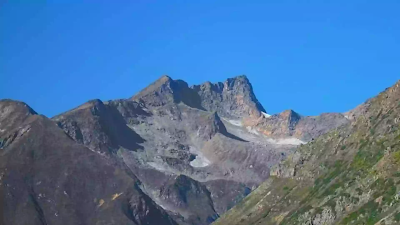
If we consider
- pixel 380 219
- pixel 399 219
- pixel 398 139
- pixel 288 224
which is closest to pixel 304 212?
pixel 288 224

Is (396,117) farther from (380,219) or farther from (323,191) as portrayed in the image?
(380,219)

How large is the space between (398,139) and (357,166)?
16.0 metres

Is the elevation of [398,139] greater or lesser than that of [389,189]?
greater

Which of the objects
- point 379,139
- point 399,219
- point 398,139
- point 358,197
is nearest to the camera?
point 399,219

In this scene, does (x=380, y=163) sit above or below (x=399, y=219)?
above

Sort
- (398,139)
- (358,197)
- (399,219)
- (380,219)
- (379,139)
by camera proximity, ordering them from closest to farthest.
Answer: (399,219), (380,219), (358,197), (398,139), (379,139)

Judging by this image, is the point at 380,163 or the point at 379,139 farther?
the point at 379,139

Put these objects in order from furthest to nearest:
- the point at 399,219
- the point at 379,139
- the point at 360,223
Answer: the point at 379,139 < the point at 360,223 < the point at 399,219

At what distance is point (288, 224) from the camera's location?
628 ft

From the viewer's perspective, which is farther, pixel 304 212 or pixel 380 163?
pixel 304 212

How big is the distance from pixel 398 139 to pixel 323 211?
90.2ft

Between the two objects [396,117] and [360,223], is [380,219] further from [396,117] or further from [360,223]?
[396,117]

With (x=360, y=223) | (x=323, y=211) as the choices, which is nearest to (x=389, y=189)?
(x=360, y=223)

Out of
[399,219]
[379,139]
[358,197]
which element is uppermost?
[379,139]
